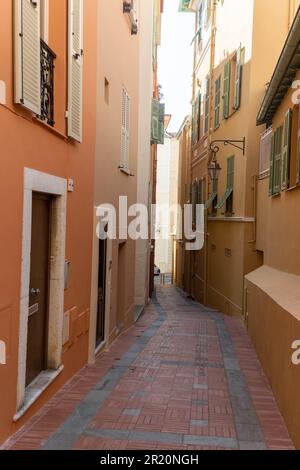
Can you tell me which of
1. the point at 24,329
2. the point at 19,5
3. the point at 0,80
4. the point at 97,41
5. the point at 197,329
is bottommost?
the point at 197,329

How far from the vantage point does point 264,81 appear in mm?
13727

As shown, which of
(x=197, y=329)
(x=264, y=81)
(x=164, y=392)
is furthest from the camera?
(x=264, y=81)

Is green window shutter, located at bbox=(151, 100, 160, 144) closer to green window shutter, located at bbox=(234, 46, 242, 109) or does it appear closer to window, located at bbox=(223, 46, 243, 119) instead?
window, located at bbox=(223, 46, 243, 119)

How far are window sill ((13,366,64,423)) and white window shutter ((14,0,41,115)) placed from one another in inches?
110

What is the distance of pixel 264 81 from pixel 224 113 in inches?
112

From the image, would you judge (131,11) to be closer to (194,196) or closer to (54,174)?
(54,174)

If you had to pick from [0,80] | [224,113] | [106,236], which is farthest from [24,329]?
[224,113]

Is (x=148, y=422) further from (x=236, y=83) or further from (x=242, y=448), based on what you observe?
(x=236, y=83)

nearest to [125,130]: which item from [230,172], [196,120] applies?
[230,172]

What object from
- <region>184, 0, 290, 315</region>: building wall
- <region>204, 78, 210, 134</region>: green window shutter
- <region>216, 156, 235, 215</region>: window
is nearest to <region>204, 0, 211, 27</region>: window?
<region>184, 0, 290, 315</region>: building wall

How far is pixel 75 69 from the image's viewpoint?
664 cm

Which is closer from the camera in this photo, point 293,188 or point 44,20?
point 44,20

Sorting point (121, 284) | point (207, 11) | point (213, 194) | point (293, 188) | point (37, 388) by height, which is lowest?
point (37, 388)

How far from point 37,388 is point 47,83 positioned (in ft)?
10.7
